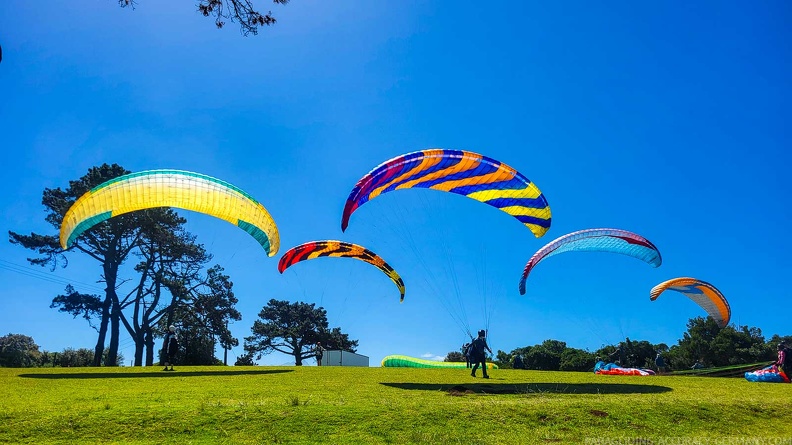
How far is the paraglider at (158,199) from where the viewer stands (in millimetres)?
19359

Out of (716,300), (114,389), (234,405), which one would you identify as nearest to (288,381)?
(114,389)

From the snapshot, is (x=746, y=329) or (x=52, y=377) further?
(x=746, y=329)

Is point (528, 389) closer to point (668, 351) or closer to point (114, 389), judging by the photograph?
point (114, 389)

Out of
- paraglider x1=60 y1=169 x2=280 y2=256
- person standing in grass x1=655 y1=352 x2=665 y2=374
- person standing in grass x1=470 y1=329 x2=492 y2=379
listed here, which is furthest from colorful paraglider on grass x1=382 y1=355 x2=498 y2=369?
paraglider x1=60 y1=169 x2=280 y2=256

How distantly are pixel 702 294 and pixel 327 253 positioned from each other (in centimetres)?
2261

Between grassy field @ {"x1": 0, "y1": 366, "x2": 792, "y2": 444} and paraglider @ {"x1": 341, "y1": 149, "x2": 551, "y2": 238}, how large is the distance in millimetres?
6868

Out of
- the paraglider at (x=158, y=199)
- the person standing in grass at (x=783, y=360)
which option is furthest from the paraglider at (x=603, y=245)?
the paraglider at (x=158, y=199)

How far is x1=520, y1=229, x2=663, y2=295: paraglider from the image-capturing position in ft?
80.5

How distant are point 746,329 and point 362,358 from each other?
150 feet

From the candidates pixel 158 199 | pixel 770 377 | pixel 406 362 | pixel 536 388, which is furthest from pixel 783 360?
pixel 406 362

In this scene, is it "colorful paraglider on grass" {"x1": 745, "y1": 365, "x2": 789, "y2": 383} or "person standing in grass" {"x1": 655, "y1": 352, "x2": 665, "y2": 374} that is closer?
"colorful paraglider on grass" {"x1": 745, "y1": 365, "x2": 789, "y2": 383}

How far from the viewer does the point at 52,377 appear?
18.7 meters

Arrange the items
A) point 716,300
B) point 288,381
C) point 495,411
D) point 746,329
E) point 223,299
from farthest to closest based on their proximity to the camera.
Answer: point 746,329, point 223,299, point 716,300, point 288,381, point 495,411

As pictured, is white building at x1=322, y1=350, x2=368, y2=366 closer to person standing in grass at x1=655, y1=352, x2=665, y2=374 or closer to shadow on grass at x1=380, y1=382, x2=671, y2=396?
person standing in grass at x1=655, y1=352, x2=665, y2=374
